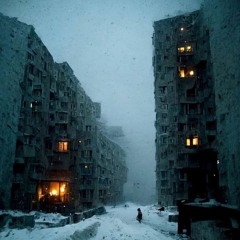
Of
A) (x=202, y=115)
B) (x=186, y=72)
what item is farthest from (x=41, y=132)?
(x=202, y=115)

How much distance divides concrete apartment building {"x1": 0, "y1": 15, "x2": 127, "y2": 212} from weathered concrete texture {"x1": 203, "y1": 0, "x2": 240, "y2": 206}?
28849 millimetres

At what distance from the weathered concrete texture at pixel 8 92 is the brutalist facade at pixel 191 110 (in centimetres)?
2638

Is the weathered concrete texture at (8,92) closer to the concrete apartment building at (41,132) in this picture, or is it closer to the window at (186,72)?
the concrete apartment building at (41,132)

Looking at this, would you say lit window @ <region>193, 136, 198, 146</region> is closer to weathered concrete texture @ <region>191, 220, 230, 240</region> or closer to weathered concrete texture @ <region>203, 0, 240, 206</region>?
weathered concrete texture @ <region>203, 0, 240, 206</region>

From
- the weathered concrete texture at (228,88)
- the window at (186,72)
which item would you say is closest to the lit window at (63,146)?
the window at (186,72)

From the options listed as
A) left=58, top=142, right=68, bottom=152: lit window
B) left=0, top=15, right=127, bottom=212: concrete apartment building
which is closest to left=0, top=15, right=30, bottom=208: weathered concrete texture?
left=0, top=15, right=127, bottom=212: concrete apartment building

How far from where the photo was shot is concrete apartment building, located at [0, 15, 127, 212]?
44.8 meters

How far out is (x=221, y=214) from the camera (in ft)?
73.9

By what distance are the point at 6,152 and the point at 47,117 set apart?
15.5 metres

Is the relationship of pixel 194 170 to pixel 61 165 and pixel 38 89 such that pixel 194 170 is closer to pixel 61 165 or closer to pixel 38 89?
pixel 61 165

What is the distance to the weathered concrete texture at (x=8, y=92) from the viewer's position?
139 ft

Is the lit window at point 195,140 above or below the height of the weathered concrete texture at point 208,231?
above

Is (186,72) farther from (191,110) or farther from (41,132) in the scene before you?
(41,132)

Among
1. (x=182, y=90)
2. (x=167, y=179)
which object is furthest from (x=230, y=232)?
(x=167, y=179)
